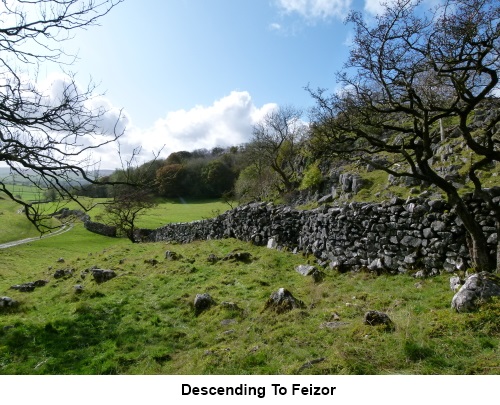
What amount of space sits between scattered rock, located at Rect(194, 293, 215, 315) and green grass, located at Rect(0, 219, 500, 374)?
0.21m

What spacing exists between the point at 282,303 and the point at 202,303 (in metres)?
2.40

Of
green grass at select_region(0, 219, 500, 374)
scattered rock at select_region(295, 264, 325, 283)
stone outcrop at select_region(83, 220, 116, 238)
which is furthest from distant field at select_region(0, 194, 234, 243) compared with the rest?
scattered rock at select_region(295, 264, 325, 283)

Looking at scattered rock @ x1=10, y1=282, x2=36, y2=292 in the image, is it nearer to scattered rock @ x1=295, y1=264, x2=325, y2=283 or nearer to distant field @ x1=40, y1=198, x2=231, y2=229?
scattered rock @ x1=295, y1=264, x2=325, y2=283

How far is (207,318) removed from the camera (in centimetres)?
855

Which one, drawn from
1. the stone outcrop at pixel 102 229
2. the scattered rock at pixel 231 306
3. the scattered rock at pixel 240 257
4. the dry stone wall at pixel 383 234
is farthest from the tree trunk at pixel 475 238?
the stone outcrop at pixel 102 229

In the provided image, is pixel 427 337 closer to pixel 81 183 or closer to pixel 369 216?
pixel 369 216

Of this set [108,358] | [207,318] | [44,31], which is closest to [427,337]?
[207,318]

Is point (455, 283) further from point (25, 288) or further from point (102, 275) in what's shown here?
point (25, 288)

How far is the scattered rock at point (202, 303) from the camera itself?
9.21 meters

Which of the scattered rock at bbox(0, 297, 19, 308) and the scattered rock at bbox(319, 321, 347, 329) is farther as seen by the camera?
the scattered rock at bbox(0, 297, 19, 308)

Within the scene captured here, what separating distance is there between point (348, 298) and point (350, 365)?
153 inches

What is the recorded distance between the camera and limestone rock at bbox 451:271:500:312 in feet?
20.5

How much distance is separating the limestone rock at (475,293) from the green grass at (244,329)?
10.9 inches

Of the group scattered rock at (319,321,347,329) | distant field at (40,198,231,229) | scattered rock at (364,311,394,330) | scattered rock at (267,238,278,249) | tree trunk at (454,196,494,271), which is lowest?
scattered rock at (319,321,347,329)
